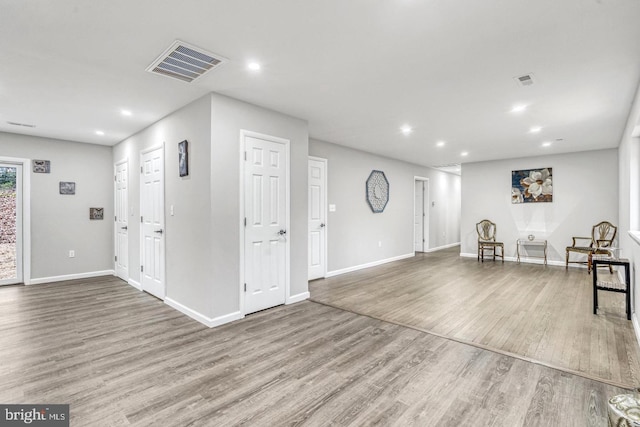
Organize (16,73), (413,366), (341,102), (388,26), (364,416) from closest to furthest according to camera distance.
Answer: (364,416) → (388,26) → (413,366) → (16,73) → (341,102)

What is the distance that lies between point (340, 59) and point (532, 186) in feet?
21.6

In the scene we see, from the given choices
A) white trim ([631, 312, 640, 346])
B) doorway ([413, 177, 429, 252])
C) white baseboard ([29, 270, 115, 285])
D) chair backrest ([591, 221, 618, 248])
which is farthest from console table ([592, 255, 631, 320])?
white baseboard ([29, 270, 115, 285])

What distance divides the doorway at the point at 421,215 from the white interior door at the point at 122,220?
6.97 m

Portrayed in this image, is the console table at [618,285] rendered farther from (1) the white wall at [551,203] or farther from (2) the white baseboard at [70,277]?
(2) the white baseboard at [70,277]

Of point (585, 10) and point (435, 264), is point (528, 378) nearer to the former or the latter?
point (585, 10)

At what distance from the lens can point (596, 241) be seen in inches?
243

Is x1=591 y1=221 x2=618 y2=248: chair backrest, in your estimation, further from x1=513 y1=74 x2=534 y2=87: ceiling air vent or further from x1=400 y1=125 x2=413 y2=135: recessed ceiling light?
x1=513 y1=74 x2=534 y2=87: ceiling air vent

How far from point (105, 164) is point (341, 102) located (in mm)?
4928

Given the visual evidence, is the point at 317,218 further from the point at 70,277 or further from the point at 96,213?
the point at 70,277

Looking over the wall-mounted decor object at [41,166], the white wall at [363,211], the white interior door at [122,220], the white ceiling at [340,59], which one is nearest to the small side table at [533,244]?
the white wall at [363,211]

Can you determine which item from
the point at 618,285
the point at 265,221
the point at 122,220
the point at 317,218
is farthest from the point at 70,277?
the point at 618,285

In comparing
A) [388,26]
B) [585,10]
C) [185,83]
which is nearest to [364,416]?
[388,26]

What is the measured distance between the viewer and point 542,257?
7078mm

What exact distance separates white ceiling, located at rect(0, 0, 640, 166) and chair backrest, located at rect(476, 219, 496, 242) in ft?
11.4
